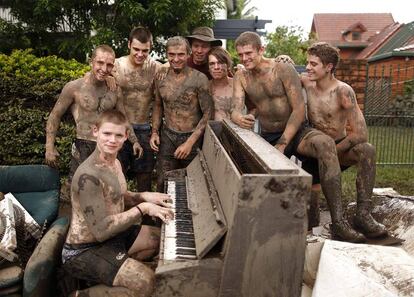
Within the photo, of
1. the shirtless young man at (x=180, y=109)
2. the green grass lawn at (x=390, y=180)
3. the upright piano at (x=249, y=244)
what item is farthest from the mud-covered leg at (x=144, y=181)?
the green grass lawn at (x=390, y=180)

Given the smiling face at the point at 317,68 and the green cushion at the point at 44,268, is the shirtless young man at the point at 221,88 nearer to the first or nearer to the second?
the smiling face at the point at 317,68

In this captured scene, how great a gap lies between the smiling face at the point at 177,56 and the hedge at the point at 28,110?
2.69 meters

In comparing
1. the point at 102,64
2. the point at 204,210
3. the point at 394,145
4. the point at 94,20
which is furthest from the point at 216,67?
the point at 394,145

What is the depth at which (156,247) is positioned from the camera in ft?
12.6

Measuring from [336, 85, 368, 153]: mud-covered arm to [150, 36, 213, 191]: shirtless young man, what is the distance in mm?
1436

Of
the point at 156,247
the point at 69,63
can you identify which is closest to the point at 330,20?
the point at 69,63

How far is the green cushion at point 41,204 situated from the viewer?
439 centimetres

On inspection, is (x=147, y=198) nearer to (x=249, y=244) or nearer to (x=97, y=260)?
(x=97, y=260)

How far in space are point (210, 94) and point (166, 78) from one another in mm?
508

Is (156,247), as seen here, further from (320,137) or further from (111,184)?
(320,137)

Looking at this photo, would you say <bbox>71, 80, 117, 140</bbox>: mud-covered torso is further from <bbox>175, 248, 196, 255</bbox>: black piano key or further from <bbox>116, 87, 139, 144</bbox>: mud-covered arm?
<bbox>175, 248, 196, 255</bbox>: black piano key

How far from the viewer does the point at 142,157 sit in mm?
5320

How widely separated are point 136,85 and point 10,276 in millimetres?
2416

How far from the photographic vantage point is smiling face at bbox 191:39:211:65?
5.51m
